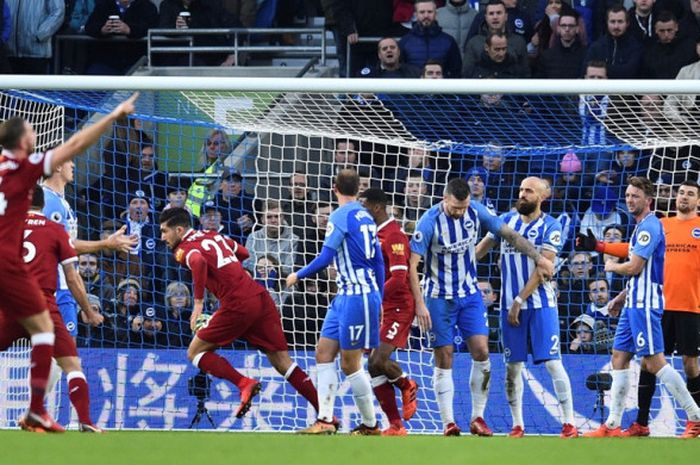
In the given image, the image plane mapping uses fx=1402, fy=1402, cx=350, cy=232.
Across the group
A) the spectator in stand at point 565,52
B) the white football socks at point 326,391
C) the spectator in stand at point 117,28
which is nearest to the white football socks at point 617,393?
the white football socks at point 326,391

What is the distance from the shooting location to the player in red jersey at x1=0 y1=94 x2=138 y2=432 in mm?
7738

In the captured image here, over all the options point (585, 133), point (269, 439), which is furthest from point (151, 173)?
point (269, 439)

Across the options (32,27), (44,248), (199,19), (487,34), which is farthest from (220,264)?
(32,27)

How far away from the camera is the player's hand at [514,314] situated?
36.5 feet

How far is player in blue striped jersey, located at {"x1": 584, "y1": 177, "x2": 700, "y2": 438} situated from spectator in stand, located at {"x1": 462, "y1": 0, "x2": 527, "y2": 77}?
3.86 meters

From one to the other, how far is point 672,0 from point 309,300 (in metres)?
5.28

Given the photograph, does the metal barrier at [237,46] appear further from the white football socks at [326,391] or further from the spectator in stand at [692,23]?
the white football socks at [326,391]

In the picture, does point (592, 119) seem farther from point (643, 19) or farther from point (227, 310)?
point (227, 310)

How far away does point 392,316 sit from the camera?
37.4 ft

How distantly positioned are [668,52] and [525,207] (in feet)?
13.5

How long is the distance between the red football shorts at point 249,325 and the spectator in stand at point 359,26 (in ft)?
17.2

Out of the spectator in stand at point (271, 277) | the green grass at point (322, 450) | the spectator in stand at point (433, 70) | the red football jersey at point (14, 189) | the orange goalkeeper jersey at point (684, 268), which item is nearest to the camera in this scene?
the green grass at point (322, 450)

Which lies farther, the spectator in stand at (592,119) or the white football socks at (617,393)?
the spectator in stand at (592,119)

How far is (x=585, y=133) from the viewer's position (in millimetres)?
12984
